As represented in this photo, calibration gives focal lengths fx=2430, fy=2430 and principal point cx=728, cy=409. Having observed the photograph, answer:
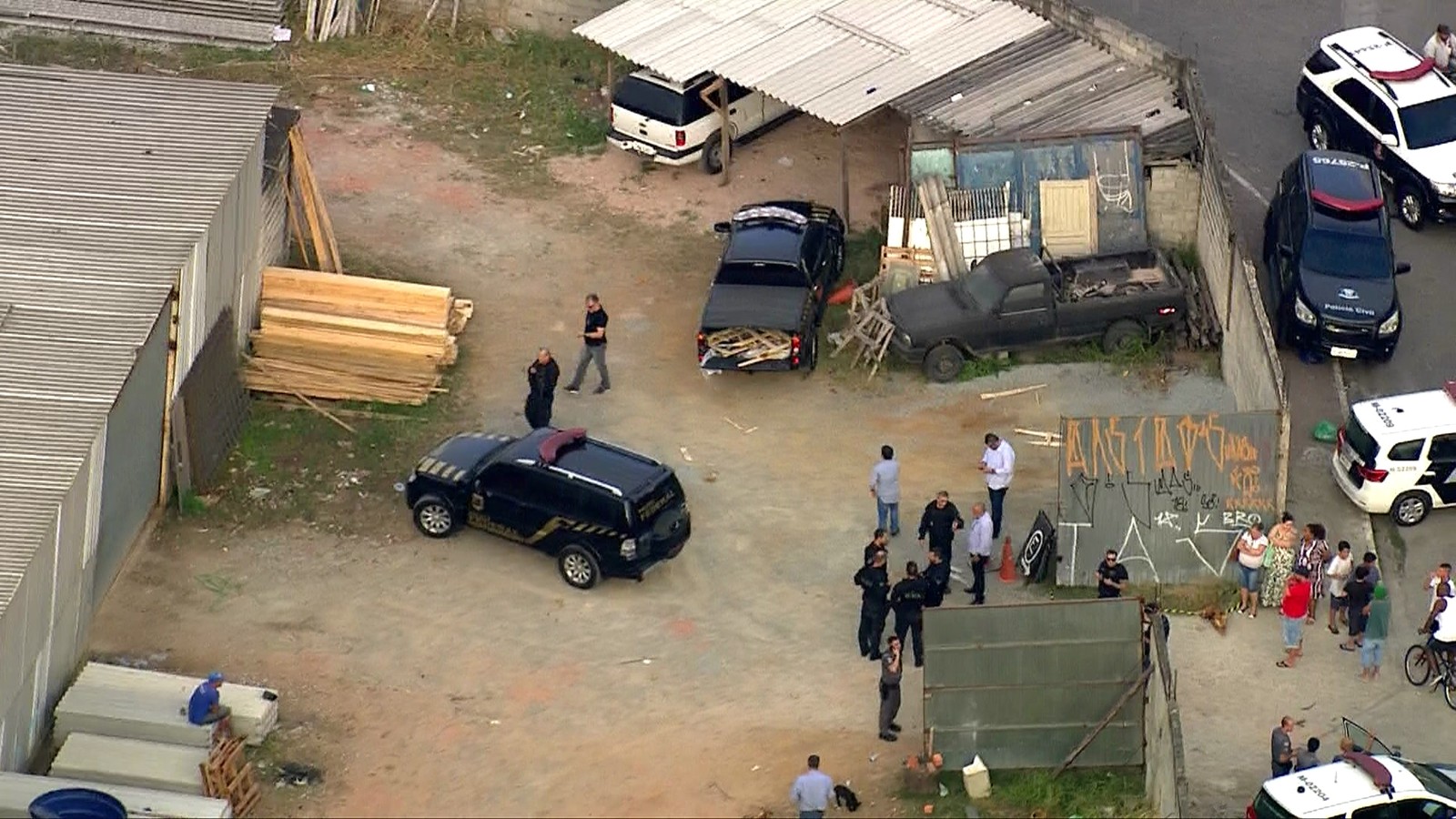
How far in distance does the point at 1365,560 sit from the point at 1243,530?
1.64 meters

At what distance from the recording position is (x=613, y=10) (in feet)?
127

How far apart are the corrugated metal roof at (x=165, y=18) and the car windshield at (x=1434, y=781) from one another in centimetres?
2499

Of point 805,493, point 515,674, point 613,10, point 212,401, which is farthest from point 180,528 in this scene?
point 613,10

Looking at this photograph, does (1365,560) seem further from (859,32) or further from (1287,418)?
(859,32)

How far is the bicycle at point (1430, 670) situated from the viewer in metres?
27.2

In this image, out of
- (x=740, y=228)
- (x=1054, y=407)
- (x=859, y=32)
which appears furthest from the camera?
(x=859, y=32)

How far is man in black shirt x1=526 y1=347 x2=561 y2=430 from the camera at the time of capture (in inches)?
1232

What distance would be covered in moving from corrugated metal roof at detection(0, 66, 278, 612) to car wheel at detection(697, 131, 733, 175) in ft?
25.1

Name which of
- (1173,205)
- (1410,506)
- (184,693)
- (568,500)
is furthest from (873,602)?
(1173,205)

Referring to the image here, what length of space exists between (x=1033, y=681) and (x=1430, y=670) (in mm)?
4933

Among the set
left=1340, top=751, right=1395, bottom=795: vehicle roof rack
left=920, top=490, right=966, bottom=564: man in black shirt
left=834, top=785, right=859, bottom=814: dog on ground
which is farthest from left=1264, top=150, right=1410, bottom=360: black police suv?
left=834, top=785, right=859, bottom=814: dog on ground

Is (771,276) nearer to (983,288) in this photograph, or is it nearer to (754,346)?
(754,346)

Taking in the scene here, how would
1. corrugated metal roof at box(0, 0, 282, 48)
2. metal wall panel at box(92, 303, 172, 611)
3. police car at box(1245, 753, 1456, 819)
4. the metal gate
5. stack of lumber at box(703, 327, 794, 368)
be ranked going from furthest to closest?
corrugated metal roof at box(0, 0, 282, 48), the metal gate, stack of lumber at box(703, 327, 794, 368), metal wall panel at box(92, 303, 172, 611), police car at box(1245, 753, 1456, 819)

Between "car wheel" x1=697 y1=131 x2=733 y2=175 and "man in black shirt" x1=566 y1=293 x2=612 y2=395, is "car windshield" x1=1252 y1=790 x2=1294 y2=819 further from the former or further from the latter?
"car wheel" x1=697 y1=131 x2=733 y2=175
